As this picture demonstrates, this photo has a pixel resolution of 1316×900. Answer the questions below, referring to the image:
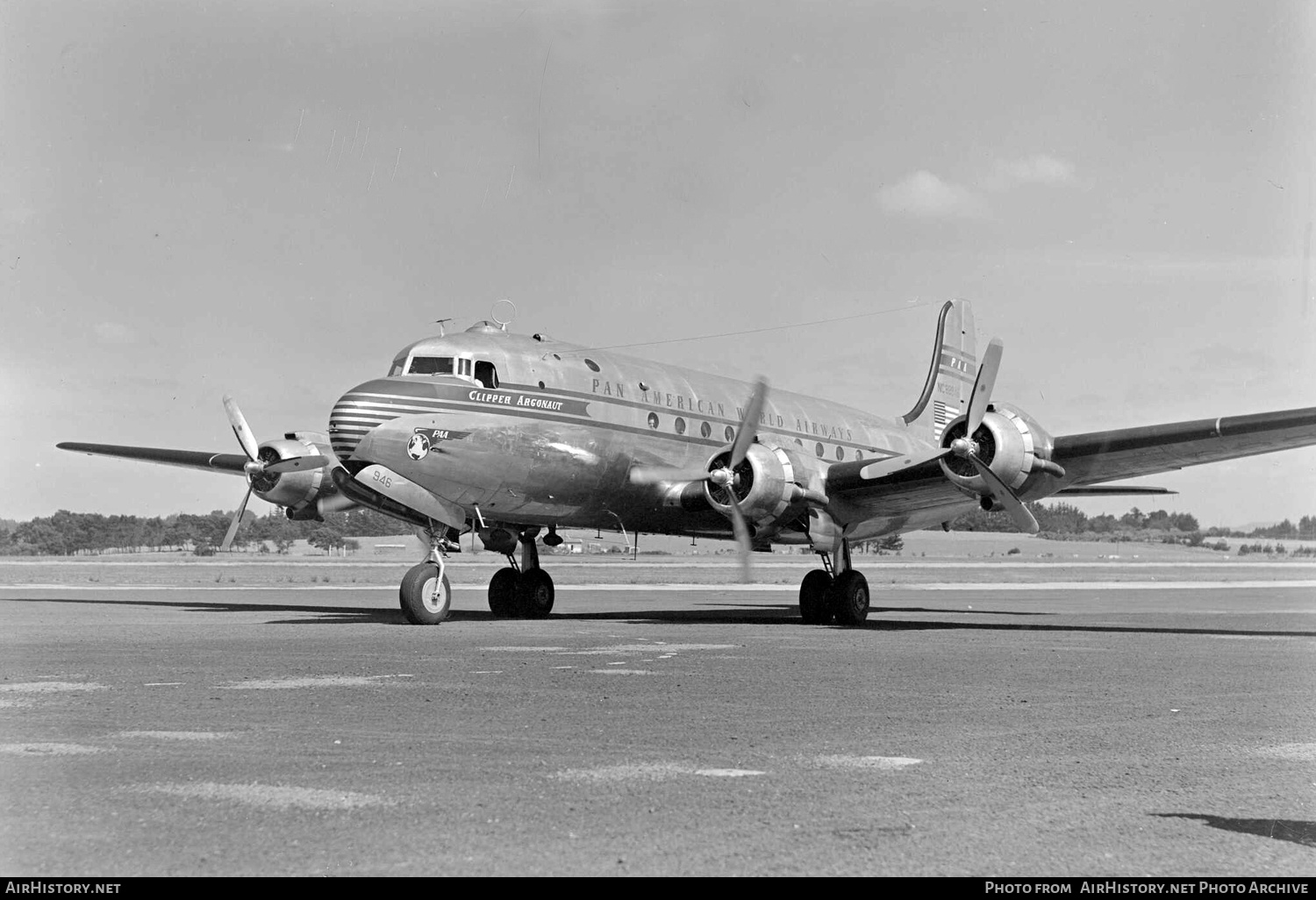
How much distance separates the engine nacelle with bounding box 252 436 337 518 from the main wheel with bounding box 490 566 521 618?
12.2 ft

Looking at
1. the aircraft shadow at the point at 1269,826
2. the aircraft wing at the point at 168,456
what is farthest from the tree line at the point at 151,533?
the aircraft shadow at the point at 1269,826

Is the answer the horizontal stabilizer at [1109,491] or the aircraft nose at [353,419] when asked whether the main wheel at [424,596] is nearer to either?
the aircraft nose at [353,419]

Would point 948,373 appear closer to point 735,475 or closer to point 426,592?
point 735,475

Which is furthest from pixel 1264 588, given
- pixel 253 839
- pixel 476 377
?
pixel 253 839

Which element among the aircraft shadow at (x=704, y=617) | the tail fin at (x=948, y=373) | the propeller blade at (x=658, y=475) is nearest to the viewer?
the aircraft shadow at (x=704, y=617)

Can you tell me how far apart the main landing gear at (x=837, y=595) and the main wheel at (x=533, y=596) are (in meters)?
4.85

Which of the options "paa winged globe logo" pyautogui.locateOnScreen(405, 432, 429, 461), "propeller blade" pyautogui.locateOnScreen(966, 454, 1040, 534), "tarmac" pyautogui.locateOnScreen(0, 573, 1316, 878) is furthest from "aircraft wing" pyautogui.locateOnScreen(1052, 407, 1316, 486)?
"paa winged globe logo" pyautogui.locateOnScreen(405, 432, 429, 461)

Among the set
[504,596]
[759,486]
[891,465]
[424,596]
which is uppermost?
[891,465]

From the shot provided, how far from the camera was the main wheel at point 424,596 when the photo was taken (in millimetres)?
18969

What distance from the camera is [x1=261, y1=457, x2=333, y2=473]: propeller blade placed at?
23.1m

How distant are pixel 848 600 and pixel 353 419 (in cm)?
967

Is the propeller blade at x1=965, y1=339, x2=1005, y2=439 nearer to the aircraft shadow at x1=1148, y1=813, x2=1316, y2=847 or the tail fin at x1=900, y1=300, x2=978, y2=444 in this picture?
the tail fin at x1=900, y1=300, x2=978, y2=444

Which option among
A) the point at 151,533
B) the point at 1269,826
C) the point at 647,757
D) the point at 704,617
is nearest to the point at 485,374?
the point at 704,617

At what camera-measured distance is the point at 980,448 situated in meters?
19.7
